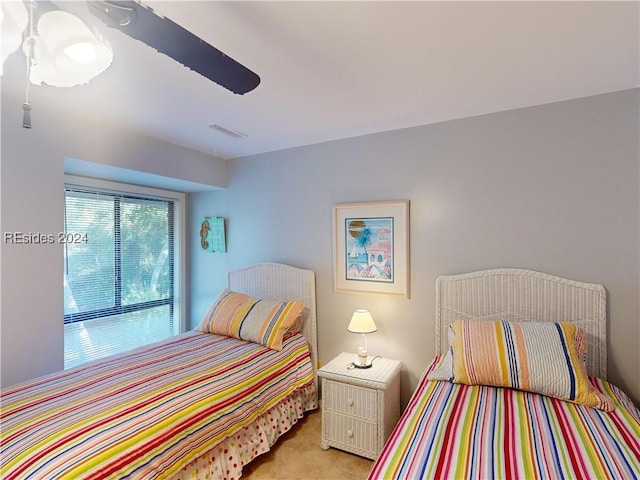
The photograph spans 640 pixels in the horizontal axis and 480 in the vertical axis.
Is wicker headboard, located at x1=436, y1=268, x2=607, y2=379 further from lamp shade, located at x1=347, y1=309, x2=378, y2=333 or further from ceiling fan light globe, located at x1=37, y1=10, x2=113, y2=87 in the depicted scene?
ceiling fan light globe, located at x1=37, y1=10, x2=113, y2=87

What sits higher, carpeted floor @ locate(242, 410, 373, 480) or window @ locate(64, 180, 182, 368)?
window @ locate(64, 180, 182, 368)

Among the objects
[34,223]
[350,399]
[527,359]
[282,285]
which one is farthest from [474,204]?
[34,223]

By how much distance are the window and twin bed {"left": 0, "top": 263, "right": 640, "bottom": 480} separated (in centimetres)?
85

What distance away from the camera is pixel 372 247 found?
2.64 metres

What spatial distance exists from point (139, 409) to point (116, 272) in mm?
1831

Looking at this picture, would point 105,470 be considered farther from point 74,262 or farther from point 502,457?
point 74,262

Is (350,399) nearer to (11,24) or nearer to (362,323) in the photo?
(362,323)

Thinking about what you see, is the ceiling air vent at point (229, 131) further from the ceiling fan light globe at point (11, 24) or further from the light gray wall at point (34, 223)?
the ceiling fan light globe at point (11, 24)

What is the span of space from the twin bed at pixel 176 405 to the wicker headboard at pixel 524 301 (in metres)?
1.14

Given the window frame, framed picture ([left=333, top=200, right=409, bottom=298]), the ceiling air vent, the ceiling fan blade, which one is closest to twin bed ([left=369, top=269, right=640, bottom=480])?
framed picture ([left=333, top=200, right=409, bottom=298])

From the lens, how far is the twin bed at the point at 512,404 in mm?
1170

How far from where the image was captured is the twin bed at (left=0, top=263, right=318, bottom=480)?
1.34 meters

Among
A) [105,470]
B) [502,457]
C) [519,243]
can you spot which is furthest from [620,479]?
[105,470]

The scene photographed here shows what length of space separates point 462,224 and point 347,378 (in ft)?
4.35
